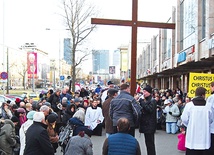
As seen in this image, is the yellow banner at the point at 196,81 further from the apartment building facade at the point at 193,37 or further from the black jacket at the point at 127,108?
the apartment building facade at the point at 193,37

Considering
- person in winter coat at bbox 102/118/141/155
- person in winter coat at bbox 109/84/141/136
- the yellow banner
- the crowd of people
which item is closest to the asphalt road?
the yellow banner

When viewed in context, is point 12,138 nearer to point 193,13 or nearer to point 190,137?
point 190,137

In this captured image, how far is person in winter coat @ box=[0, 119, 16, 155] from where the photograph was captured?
7.80 metres

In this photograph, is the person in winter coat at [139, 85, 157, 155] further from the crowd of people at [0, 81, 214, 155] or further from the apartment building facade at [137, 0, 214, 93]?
the apartment building facade at [137, 0, 214, 93]

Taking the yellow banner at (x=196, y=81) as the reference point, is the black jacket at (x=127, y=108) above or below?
below

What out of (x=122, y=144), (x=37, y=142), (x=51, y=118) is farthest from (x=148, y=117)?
(x=122, y=144)

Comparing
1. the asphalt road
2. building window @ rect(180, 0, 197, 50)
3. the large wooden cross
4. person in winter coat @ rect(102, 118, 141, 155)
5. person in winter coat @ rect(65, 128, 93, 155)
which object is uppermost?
building window @ rect(180, 0, 197, 50)

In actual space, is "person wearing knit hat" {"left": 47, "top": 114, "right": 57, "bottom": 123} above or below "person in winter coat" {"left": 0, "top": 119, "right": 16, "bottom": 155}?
above

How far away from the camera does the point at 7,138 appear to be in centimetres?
780

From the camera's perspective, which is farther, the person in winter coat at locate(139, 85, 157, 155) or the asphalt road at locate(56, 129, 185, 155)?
the asphalt road at locate(56, 129, 185, 155)

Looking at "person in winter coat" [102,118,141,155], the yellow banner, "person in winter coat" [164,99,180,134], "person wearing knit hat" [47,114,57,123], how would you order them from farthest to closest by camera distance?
"person in winter coat" [164,99,180,134], the yellow banner, "person wearing knit hat" [47,114,57,123], "person in winter coat" [102,118,141,155]

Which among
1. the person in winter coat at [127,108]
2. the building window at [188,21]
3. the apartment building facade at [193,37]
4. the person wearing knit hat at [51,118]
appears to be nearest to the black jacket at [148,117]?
the person in winter coat at [127,108]

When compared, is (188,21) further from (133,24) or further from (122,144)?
(122,144)

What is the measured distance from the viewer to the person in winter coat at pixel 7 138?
25.6 feet
